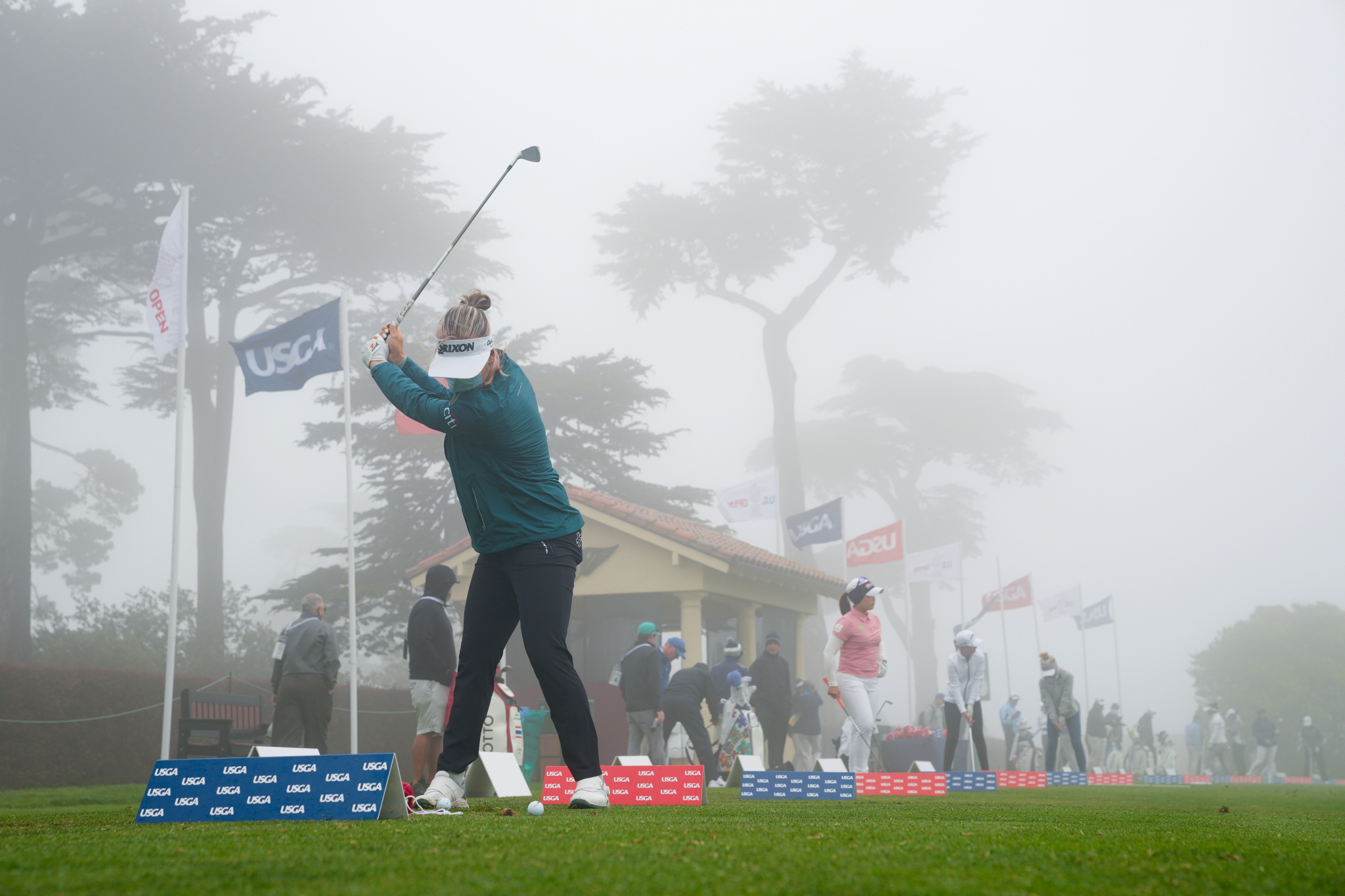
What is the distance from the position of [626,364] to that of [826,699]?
15.6 meters

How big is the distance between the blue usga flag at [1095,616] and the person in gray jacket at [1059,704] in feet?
82.9

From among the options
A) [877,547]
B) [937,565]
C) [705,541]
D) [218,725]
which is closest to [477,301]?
[218,725]

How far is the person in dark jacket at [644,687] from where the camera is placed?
39.7 ft

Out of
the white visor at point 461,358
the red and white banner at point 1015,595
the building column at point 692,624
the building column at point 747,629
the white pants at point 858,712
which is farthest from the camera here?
the red and white banner at point 1015,595

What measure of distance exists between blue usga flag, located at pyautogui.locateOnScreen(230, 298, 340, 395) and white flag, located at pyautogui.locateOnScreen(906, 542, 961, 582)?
2385 cm

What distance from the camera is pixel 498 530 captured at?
4148 mm

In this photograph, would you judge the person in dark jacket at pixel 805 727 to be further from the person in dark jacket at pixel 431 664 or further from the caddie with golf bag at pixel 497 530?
the caddie with golf bag at pixel 497 530

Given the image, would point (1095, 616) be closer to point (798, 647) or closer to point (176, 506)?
point (798, 647)

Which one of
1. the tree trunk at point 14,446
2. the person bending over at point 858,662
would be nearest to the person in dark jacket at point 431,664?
the person bending over at point 858,662

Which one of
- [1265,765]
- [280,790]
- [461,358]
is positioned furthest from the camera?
[1265,765]

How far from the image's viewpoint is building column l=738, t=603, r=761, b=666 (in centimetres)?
2130

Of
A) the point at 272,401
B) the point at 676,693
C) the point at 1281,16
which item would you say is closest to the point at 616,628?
the point at 676,693

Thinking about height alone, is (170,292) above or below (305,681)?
above

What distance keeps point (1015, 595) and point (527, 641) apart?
3503 cm
